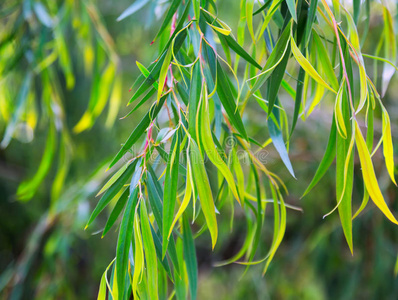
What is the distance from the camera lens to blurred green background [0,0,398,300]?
117 centimetres

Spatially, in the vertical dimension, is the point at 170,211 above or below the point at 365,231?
above

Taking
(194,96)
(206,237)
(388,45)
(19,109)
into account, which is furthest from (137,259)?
(206,237)

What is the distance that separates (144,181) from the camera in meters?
0.39

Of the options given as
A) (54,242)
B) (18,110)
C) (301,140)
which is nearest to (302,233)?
(301,140)

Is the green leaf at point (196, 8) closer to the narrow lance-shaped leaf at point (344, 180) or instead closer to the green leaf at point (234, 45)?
the green leaf at point (234, 45)

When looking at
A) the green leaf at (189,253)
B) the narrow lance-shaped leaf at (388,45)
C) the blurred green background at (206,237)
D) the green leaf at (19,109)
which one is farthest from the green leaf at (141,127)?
the green leaf at (19,109)

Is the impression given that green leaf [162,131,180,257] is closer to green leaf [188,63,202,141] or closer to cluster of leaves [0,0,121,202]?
green leaf [188,63,202,141]

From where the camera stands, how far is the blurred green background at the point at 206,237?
1174mm

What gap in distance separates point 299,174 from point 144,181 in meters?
1.12

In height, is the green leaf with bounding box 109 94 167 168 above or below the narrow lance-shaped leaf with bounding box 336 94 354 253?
above

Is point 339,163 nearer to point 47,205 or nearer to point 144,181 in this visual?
point 144,181

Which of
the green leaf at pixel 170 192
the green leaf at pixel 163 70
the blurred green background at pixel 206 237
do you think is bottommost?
the blurred green background at pixel 206 237

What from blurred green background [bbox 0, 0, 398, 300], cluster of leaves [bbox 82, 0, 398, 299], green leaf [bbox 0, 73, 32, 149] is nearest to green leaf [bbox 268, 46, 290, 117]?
cluster of leaves [bbox 82, 0, 398, 299]

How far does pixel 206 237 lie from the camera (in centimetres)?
184
